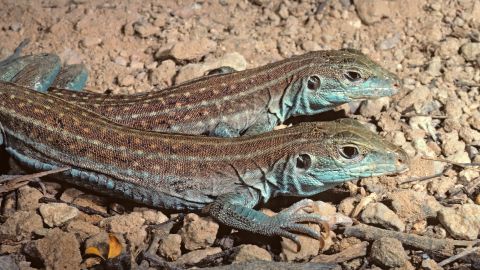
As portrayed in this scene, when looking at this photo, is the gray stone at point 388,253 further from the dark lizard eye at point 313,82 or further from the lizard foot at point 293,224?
the dark lizard eye at point 313,82

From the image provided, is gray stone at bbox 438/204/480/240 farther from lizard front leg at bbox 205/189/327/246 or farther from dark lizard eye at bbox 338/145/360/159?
lizard front leg at bbox 205/189/327/246

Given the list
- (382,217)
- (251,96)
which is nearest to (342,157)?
(382,217)

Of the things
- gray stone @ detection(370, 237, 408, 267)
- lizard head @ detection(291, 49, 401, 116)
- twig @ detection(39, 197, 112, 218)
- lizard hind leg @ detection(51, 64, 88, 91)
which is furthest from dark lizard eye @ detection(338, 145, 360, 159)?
lizard hind leg @ detection(51, 64, 88, 91)

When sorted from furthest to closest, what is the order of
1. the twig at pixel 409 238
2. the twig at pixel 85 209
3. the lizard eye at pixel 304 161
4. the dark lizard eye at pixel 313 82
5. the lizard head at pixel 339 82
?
the dark lizard eye at pixel 313 82
the lizard head at pixel 339 82
the twig at pixel 85 209
the lizard eye at pixel 304 161
the twig at pixel 409 238

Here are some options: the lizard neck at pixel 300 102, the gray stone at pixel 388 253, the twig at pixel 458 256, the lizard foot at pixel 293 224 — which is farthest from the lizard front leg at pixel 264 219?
the lizard neck at pixel 300 102

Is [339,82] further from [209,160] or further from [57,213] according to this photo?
[57,213]

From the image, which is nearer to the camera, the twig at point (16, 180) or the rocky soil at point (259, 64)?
the rocky soil at point (259, 64)
